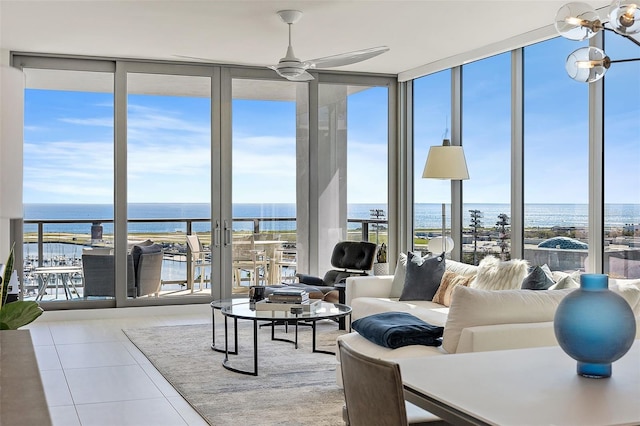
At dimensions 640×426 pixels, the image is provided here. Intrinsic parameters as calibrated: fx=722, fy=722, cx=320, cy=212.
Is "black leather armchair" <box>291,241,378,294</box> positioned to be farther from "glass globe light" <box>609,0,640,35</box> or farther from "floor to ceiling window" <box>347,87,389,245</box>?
"glass globe light" <box>609,0,640,35</box>

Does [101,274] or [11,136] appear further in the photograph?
[101,274]

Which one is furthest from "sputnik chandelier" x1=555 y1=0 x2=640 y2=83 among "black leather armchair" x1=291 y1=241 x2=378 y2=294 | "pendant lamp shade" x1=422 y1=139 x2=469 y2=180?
"black leather armchair" x1=291 y1=241 x2=378 y2=294

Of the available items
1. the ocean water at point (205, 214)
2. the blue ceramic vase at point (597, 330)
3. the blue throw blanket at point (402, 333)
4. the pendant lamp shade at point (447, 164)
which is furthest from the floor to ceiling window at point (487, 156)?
the blue ceramic vase at point (597, 330)

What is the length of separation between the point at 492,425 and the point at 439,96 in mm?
6435

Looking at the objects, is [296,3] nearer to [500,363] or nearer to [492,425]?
[500,363]

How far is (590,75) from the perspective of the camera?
10.5 feet

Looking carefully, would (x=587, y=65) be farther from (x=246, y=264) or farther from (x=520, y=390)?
(x=246, y=264)

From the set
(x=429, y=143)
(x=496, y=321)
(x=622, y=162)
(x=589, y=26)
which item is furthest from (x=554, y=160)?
(x=589, y=26)

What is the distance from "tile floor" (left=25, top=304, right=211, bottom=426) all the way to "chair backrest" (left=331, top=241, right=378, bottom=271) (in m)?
1.53

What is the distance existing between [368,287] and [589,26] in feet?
12.7

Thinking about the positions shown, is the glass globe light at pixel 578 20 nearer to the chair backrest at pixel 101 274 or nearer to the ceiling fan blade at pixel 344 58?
the ceiling fan blade at pixel 344 58

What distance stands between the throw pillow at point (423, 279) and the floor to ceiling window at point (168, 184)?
2.78 meters

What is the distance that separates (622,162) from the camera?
5.46 m

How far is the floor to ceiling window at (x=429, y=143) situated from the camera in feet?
25.7
